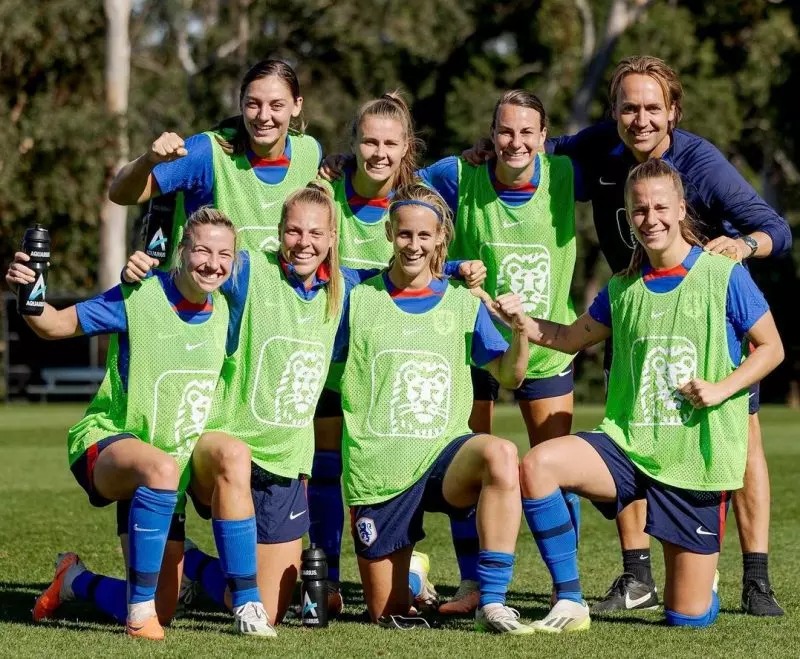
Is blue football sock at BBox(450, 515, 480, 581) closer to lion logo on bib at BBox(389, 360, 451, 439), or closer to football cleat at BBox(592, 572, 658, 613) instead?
football cleat at BBox(592, 572, 658, 613)

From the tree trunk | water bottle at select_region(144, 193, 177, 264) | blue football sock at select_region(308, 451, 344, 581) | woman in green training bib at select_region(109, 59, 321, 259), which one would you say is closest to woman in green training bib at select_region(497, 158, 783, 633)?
blue football sock at select_region(308, 451, 344, 581)

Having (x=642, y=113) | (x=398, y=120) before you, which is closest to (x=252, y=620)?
(x=398, y=120)

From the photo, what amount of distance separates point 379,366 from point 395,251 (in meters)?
0.46

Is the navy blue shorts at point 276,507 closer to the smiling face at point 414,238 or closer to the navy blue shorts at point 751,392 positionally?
the smiling face at point 414,238

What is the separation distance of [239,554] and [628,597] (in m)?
1.77

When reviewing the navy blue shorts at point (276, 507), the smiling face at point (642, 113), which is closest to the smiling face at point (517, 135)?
the smiling face at point (642, 113)

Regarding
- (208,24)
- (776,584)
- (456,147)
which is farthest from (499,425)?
(208,24)

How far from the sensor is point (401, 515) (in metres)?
5.66

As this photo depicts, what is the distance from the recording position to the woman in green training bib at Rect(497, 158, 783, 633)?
5.54 m

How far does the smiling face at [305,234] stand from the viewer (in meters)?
5.62

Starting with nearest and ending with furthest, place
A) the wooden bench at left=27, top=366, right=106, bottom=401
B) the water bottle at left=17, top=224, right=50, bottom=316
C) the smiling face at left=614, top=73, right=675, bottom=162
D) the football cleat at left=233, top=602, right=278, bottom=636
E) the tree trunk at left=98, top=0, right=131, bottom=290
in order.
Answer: the water bottle at left=17, top=224, right=50, bottom=316 → the football cleat at left=233, top=602, right=278, bottom=636 → the smiling face at left=614, top=73, right=675, bottom=162 → the wooden bench at left=27, top=366, right=106, bottom=401 → the tree trunk at left=98, top=0, right=131, bottom=290

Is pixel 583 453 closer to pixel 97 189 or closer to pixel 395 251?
pixel 395 251

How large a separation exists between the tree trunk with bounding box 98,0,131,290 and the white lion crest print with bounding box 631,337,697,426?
75.6ft

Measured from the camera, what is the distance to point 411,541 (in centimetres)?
566
